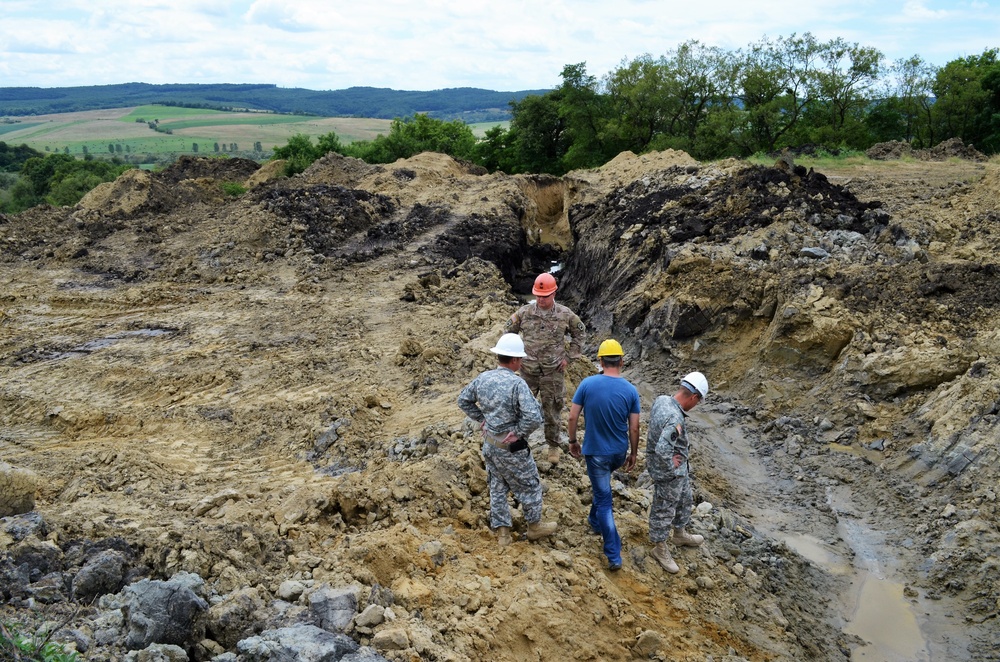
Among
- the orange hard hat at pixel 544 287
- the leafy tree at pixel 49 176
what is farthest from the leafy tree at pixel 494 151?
the orange hard hat at pixel 544 287

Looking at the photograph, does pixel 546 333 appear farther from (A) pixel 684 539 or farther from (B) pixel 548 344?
(A) pixel 684 539

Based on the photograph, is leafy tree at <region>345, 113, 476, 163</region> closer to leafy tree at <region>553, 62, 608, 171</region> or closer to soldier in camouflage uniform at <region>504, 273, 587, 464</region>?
leafy tree at <region>553, 62, 608, 171</region>

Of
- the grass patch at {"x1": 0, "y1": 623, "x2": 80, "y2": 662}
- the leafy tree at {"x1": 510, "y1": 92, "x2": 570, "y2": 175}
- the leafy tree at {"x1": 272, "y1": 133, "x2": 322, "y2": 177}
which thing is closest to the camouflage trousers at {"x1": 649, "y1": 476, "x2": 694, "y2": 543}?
the grass patch at {"x1": 0, "y1": 623, "x2": 80, "y2": 662}

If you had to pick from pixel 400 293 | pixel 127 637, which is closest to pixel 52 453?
pixel 127 637

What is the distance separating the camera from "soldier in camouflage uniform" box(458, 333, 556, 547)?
4852 millimetres

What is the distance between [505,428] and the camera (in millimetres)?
4883

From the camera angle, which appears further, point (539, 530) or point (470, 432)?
point (470, 432)

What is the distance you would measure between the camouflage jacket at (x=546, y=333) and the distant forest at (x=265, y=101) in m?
142

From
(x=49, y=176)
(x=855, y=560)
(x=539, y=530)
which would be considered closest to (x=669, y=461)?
(x=539, y=530)

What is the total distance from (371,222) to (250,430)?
11197 millimetres

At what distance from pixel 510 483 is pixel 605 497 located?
0.68m

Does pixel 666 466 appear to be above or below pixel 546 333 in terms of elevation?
below

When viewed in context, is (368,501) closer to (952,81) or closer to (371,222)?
(371,222)

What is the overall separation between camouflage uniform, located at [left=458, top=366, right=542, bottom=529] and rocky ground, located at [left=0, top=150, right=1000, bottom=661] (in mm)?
289
